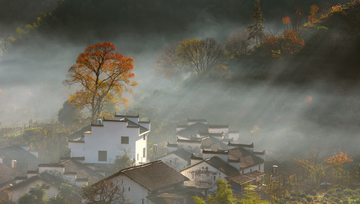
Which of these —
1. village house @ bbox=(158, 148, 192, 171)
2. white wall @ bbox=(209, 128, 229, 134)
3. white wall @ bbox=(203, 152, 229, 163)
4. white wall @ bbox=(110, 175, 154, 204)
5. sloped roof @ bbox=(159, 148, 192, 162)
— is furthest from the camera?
white wall @ bbox=(209, 128, 229, 134)

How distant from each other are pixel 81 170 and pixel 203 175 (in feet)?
38.1

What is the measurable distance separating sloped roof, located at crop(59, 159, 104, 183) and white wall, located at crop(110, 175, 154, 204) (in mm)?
6085

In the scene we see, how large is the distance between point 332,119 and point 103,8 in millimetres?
84477

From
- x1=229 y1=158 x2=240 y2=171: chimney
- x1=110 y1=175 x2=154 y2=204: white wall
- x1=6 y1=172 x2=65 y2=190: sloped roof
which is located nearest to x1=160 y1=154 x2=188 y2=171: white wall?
x1=229 y1=158 x2=240 y2=171: chimney

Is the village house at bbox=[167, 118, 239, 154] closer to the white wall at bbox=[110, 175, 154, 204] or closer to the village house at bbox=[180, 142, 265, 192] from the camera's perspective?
the village house at bbox=[180, 142, 265, 192]

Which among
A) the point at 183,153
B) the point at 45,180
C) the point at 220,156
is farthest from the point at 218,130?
the point at 45,180

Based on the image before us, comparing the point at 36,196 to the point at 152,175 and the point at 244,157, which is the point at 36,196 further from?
the point at 244,157

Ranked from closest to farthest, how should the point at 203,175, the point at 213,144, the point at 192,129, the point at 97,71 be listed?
the point at 203,175 < the point at 213,144 < the point at 97,71 < the point at 192,129

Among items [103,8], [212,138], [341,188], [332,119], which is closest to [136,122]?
[212,138]

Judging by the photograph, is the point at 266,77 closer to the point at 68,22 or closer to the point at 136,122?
the point at 136,122

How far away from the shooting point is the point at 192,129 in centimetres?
4272

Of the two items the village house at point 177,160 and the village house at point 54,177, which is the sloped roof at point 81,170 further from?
the village house at point 177,160

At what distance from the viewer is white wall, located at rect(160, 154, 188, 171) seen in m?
32.1

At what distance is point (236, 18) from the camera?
8662 cm
